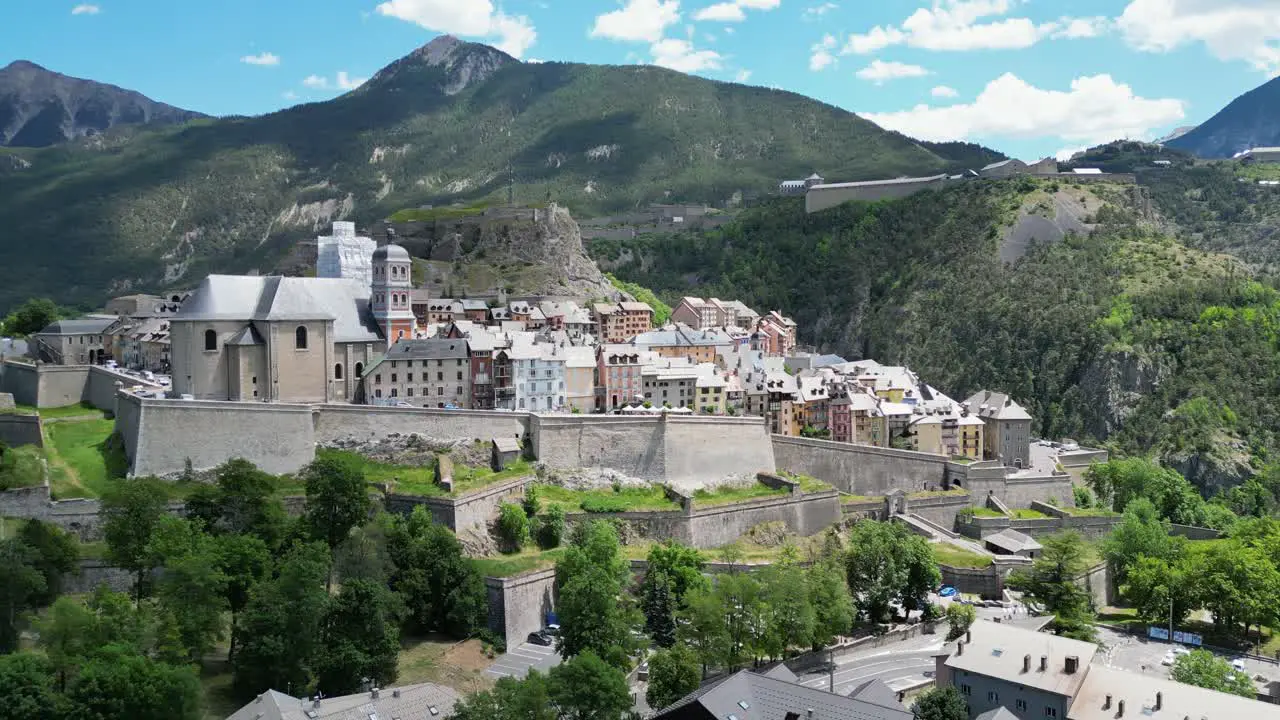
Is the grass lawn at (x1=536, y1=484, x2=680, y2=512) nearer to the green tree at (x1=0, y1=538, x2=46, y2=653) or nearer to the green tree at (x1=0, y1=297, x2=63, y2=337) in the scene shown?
the green tree at (x1=0, y1=538, x2=46, y2=653)

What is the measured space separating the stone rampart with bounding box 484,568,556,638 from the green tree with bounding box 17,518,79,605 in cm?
1706

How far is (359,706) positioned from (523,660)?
11753 millimetres

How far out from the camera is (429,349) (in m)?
64.3

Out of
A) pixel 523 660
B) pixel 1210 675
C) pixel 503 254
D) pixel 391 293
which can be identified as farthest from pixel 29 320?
pixel 1210 675

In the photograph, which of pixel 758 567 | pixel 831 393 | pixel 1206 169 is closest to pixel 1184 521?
pixel 831 393

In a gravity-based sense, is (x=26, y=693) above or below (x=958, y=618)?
above

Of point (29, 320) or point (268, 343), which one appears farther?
point (29, 320)

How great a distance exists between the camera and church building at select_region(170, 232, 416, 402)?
195 feet

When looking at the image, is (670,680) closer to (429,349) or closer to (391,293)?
(429,349)

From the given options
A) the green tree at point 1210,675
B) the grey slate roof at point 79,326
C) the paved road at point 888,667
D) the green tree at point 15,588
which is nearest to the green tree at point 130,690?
→ the green tree at point 15,588

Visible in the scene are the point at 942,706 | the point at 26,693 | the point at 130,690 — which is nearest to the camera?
the point at 26,693

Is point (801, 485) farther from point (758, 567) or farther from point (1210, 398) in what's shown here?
point (1210, 398)

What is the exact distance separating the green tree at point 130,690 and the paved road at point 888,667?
24.6m

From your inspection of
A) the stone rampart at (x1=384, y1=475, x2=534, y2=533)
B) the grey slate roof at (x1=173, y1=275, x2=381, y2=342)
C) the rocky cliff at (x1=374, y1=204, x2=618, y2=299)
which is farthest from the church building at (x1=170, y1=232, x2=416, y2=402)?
the rocky cliff at (x1=374, y1=204, x2=618, y2=299)
